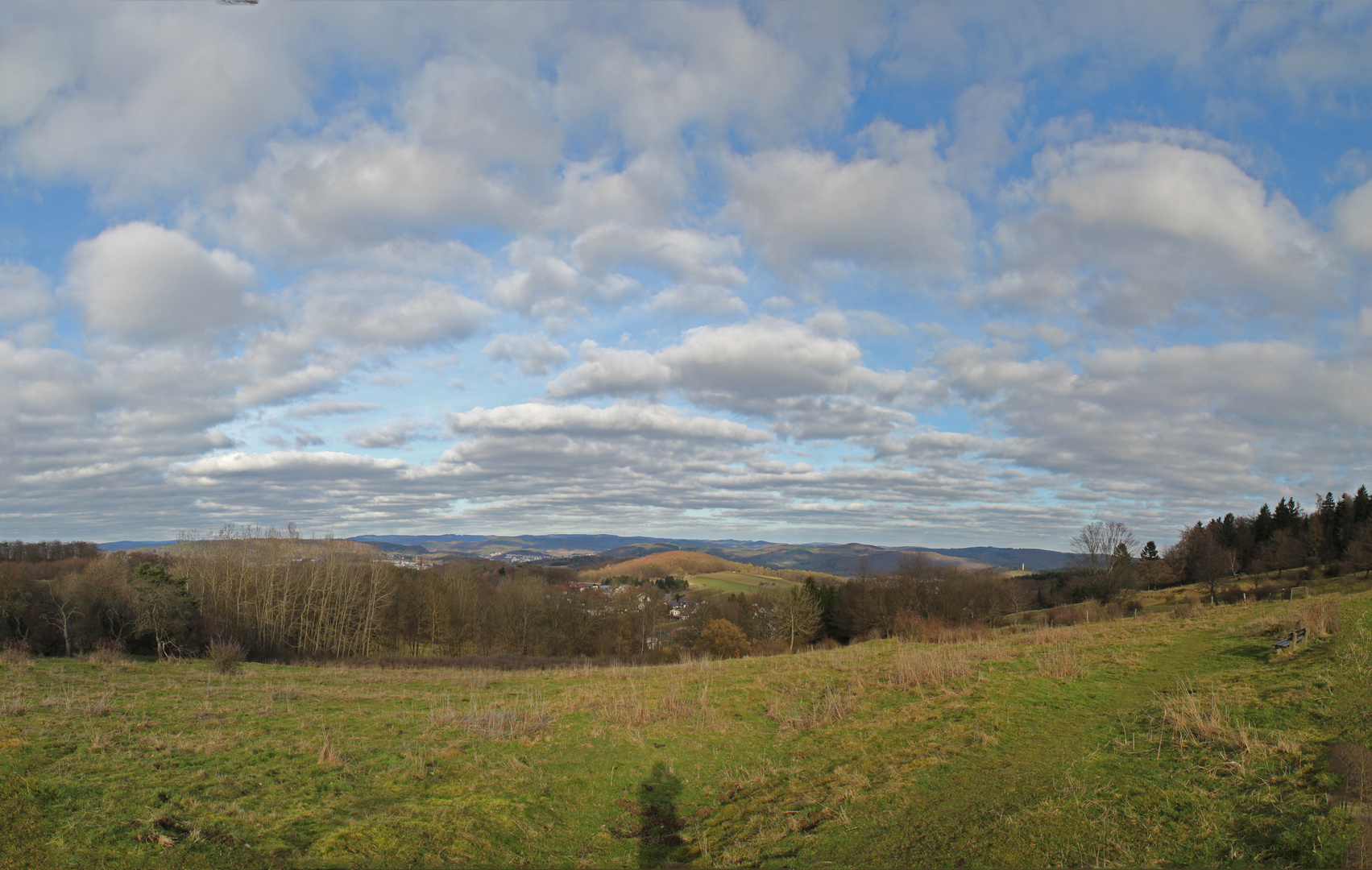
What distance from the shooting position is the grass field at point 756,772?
6.28 m

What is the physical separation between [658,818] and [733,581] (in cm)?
13112

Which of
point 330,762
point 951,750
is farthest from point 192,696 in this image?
point 951,750

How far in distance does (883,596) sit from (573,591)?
121 ft

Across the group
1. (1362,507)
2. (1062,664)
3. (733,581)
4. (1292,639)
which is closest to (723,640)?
(1062,664)

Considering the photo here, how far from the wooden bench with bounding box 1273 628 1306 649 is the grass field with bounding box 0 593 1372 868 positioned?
35 cm

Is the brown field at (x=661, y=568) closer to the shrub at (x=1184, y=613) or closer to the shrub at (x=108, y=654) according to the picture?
the shrub at (x=108, y=654)

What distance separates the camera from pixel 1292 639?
564 inches

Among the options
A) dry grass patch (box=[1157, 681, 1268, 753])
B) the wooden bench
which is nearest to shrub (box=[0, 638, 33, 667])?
A: dry grass patch (box=[1157, 681, 1268, 753])

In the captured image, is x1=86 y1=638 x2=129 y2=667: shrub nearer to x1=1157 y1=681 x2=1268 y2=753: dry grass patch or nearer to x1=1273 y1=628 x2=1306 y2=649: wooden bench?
x1=1157 y1=681 x2=1268 y2=753: dry grass patch

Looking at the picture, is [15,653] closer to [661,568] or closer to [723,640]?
[723,640]

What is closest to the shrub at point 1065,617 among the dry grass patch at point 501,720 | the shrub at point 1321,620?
the shrub at point 1321,620

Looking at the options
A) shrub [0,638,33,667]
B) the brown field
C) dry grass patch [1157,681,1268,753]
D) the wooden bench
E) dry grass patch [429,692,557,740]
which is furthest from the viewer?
the brown field

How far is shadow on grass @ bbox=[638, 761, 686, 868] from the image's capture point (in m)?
7.77

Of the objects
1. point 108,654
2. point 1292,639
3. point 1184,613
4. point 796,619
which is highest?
point 1292,639
